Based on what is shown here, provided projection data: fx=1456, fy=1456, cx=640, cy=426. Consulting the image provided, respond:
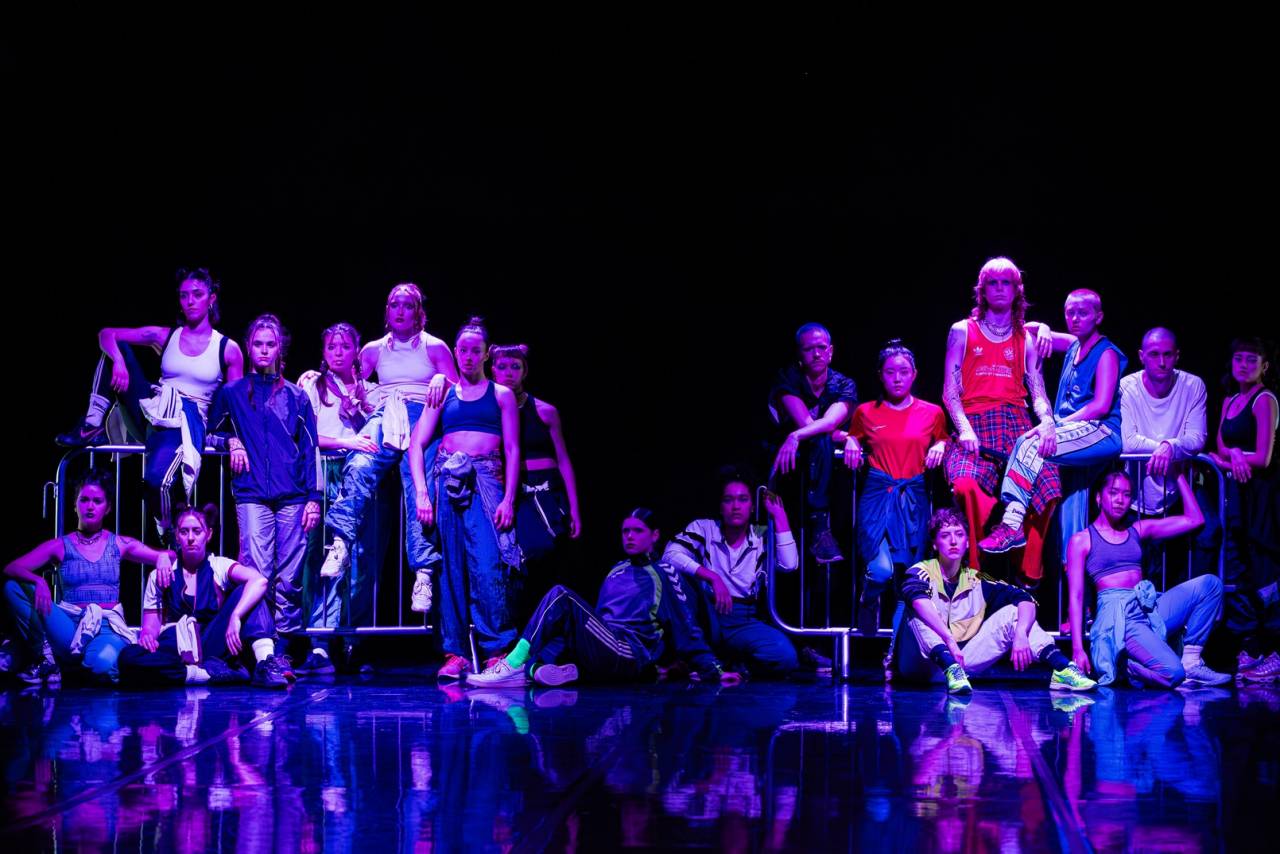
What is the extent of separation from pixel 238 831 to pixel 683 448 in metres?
4.76

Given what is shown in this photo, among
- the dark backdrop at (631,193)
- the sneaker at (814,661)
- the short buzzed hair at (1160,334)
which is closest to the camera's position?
the short buzzed hair at (1160,334)

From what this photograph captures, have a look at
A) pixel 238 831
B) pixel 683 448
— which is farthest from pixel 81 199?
pixel 238 831

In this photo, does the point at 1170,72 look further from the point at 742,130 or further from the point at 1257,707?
the point at 1257,707

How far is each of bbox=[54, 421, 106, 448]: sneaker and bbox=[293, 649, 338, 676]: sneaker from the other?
1.26 meters

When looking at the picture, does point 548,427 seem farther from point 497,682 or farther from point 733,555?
point 497,682

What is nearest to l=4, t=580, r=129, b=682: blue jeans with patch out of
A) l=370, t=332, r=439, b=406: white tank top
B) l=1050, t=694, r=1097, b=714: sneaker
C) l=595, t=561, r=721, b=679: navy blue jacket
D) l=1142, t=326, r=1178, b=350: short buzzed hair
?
l=370, t=332, r=439, b=406: white tank top

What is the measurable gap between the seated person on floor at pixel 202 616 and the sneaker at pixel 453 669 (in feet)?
2.09

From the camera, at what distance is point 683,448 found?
7.29 metres

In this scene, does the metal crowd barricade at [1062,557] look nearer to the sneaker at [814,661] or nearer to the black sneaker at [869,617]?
the black sneaker at [869,617]

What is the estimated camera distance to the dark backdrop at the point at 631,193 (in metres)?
7.13

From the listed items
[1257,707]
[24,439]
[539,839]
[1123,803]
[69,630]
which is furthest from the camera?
[24,439]

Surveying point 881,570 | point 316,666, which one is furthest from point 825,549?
point 316,666

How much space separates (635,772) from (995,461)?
9.97 ft

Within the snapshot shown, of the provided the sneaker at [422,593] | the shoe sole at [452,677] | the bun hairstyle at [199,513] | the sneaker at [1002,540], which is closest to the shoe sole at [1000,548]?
the sneaker at [1002,540]
